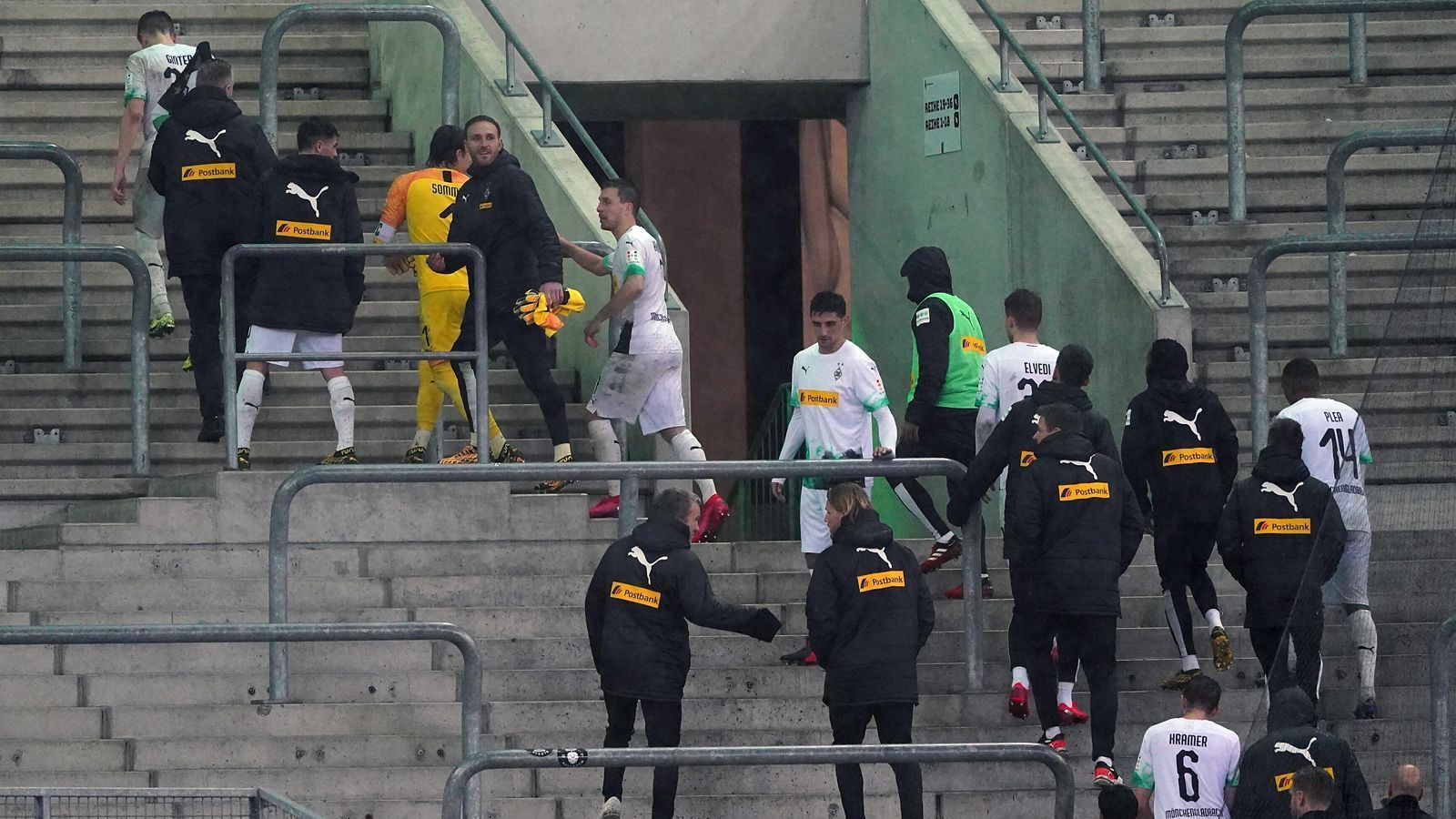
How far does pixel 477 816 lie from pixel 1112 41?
330 inches

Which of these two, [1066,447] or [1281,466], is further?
[1281,466]

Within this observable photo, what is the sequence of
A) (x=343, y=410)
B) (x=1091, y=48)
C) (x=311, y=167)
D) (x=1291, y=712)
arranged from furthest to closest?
(x=1091, y=48) → (x=311, y=167) → (x=343, y=410) → (x=1291, y=712)

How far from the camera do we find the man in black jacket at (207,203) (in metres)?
12.5

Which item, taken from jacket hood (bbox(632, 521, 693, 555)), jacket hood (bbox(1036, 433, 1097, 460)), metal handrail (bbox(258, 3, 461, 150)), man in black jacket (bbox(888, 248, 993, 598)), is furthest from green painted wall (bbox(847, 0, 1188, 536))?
jacket hood (bbox(632, 521, 693, 555))

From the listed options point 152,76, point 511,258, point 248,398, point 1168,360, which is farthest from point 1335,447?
point 152,76

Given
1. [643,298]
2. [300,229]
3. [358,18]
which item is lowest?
[643,298]

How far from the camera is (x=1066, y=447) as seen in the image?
10422mm

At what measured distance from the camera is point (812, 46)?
1675 cm

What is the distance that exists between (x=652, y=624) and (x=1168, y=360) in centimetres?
268

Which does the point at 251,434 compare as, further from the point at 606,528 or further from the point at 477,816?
the point at 477,816

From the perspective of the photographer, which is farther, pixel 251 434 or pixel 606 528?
pixel 251 434

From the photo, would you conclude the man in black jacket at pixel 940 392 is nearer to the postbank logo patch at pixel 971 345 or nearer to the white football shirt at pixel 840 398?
the postbank logo patch at pixel 971 345

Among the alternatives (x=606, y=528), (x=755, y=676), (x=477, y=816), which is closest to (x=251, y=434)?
(x=606, y=528)

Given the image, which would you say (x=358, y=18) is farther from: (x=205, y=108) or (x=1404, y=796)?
(x=1404, y=796)
